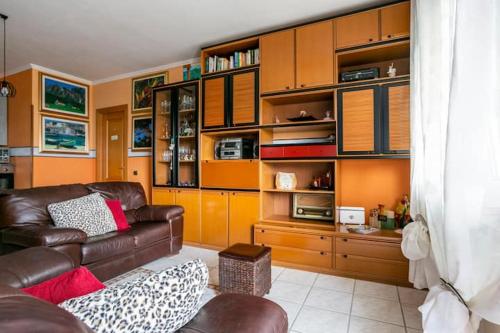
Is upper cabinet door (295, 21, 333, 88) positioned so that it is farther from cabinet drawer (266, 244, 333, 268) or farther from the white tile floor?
the white tile floor

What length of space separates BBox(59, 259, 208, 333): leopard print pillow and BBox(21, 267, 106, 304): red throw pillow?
0.23m

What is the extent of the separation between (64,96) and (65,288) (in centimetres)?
495

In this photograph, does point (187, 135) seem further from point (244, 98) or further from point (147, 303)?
point (147, 303)

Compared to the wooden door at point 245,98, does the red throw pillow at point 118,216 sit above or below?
below

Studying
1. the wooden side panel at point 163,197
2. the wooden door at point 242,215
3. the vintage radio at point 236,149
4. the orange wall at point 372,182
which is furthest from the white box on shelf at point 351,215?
the wooden side panel at point 163,197

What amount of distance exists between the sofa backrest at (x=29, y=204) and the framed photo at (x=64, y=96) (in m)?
2.56

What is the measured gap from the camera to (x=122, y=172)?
190 inches

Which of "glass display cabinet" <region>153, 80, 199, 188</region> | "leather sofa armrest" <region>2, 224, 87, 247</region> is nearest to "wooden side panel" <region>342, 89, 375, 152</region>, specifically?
"glass display cabinet" <region>153, 80, 199, 188</region>

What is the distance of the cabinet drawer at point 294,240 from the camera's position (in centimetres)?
265

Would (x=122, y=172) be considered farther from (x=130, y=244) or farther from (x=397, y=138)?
(x=397, y=138)

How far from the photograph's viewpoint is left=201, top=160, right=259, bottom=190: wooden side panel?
124 inches

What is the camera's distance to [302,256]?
2746mm

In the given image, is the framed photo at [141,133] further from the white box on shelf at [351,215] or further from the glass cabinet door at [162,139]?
the white box on shelf at [351,215]

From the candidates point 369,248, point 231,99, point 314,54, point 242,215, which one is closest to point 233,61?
point 231,99
